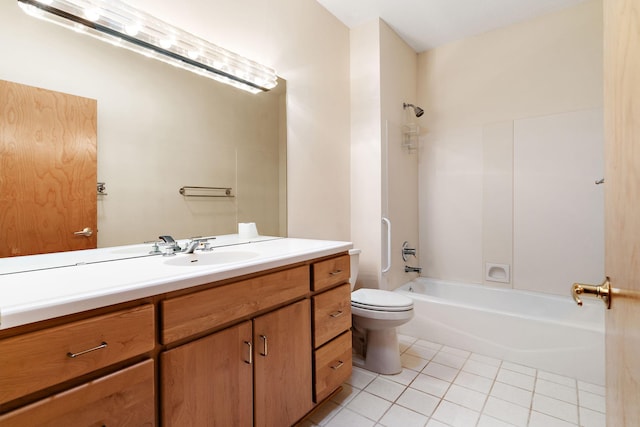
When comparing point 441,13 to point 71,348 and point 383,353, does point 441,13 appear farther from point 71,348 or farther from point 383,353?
point 71,348

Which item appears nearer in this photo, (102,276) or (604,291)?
(604,291)

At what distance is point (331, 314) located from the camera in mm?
1539

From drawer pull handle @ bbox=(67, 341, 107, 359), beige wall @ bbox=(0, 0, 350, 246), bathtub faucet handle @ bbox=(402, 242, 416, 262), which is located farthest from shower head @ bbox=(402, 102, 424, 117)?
drawer pull handle @ bbox=(67, 341, 107, 359)

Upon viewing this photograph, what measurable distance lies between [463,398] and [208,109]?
2.11 m

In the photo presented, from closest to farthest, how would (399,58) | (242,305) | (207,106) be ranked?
(242,305)
(207,106)
(399,58)

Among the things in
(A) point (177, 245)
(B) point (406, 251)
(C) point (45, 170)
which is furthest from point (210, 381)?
(B) point (406, 251)

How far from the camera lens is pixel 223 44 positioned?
5.55ft

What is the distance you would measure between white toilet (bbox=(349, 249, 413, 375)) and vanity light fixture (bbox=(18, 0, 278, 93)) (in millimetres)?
1246

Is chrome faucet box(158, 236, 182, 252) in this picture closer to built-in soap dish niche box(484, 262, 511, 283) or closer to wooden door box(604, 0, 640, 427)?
wooden door box(604, 0, 640, 427)

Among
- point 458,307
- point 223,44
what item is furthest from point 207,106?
point 458,307

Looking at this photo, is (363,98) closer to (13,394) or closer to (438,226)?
(438,226)

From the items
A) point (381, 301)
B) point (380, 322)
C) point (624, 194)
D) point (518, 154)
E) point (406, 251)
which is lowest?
point (380, 322)

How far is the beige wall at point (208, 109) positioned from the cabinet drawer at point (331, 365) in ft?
2.66

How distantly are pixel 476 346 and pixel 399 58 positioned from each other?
2.47 meters
